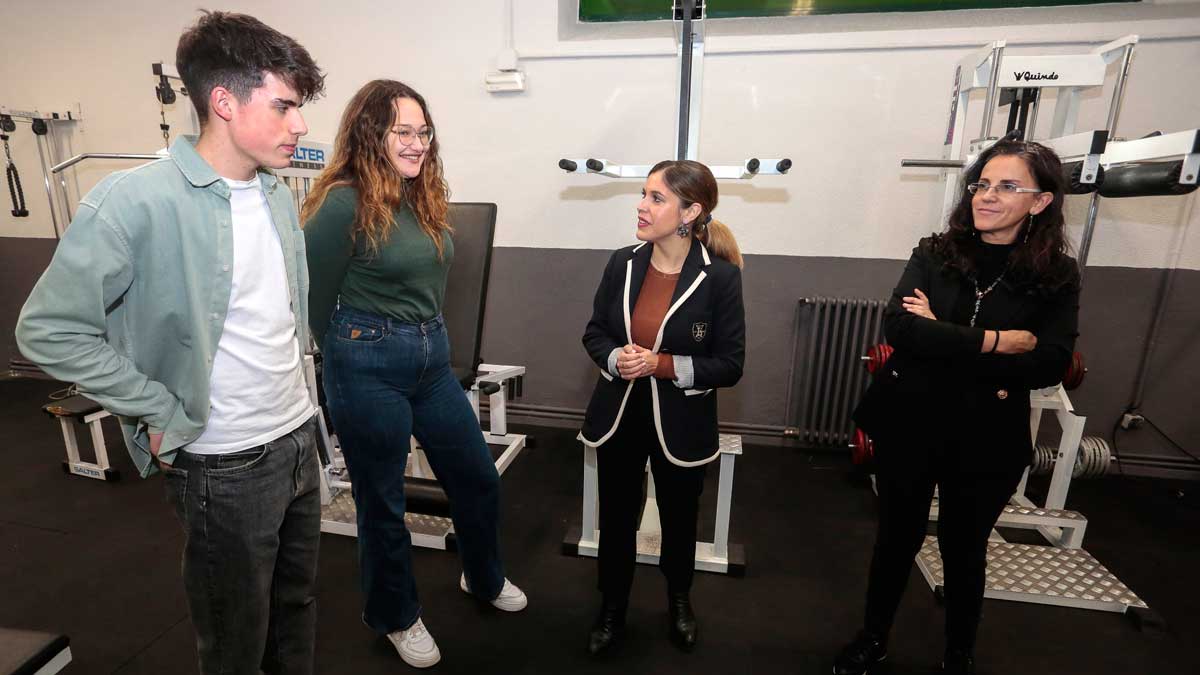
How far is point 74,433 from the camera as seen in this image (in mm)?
2799

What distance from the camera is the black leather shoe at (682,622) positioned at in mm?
1775

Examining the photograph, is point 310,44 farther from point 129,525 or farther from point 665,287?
point 665,287

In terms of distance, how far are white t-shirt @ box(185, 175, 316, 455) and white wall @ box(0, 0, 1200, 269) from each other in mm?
2244

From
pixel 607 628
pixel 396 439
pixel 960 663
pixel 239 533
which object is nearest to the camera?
pixel 239 533

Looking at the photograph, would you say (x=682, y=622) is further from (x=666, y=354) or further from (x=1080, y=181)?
(x=1080, y=181)

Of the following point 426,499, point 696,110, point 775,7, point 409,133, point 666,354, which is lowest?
point 426,499

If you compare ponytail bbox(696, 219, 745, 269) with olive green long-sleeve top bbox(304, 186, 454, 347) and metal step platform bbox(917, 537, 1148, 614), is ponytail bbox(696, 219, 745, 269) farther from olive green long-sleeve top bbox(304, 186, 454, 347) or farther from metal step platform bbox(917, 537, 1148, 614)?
metal step platform bbox(917, 537, 1148, 614)

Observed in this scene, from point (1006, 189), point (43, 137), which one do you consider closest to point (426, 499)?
point (1006, 189)

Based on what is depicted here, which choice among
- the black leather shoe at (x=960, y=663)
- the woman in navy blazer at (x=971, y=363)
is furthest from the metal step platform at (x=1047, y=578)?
the woman in navy blazer at (x=971, y=363)

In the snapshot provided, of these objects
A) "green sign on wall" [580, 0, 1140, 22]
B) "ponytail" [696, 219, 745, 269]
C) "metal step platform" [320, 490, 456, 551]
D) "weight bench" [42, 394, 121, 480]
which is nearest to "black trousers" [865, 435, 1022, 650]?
"ponytail" [696, 219, 745, 269]

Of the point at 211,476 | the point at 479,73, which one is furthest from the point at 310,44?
the point at 211,476

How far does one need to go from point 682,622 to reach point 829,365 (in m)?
1.74

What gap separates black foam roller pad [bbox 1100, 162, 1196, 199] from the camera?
1.45 m

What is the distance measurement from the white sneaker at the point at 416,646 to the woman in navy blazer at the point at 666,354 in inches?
21.6
